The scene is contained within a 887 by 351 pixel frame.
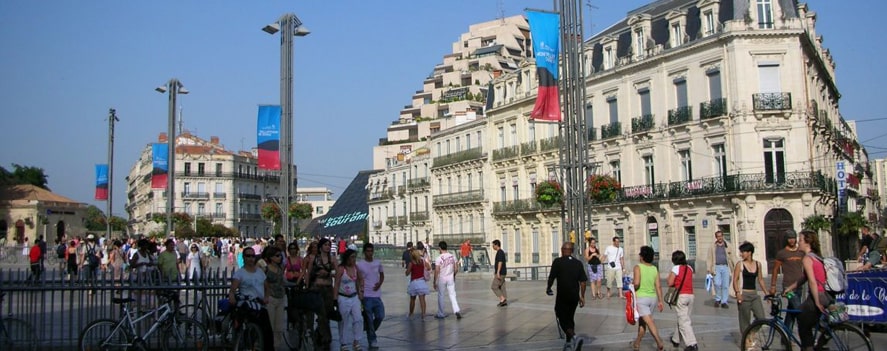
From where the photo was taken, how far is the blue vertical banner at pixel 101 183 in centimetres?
4438

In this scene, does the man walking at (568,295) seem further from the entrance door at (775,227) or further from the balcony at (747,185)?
the entrance door at (775,227)

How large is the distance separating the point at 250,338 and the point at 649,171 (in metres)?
37.5

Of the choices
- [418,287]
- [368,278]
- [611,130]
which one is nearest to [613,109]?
[611,130]

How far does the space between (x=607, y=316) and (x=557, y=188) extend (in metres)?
22.1

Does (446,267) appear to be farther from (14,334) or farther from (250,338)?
(14,334)

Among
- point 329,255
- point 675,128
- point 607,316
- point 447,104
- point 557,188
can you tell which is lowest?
point 607,316

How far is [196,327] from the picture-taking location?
454 inches

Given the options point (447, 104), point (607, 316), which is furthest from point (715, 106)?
point (447, 104)

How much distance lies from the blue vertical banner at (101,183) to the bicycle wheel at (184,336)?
3560 cm

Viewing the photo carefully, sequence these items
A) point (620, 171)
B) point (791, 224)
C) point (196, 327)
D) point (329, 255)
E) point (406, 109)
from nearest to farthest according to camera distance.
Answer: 1. point (196, 327)
2. point (329, 255)
3. point (791, 224)
4. point (620, 171)
5. point (406, 109)

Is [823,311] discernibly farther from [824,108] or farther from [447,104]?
[447,104]

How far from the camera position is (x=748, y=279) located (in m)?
12.2

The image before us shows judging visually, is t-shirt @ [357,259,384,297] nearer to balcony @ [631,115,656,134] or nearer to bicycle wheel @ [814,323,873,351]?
bicycle wheel @ [814,323,873,351]

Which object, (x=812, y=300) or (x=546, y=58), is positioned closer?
(x=812, y=300)
